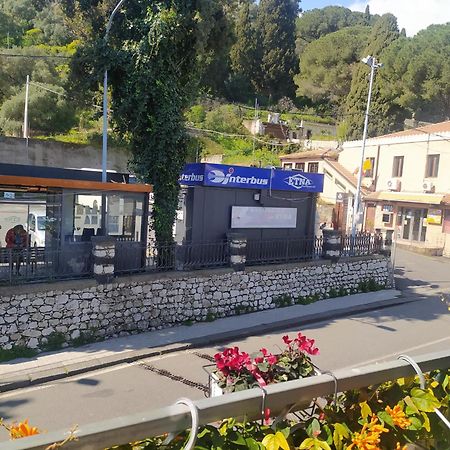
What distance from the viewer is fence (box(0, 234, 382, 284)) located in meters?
10.4

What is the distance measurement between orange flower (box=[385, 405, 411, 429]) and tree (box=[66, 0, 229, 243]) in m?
12.0

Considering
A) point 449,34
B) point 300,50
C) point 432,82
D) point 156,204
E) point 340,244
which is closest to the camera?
point 156,204

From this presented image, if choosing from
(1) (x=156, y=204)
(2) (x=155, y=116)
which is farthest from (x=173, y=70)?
(1) (x=156, y=204)

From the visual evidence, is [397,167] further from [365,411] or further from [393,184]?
[365,411]

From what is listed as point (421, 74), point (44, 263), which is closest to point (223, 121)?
point (421, 74)

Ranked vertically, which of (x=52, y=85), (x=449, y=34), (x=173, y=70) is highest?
(x=449, y=34)

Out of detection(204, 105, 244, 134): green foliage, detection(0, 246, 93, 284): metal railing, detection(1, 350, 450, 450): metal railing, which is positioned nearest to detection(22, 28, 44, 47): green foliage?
detection(204, 105, 244, 134): green foliage

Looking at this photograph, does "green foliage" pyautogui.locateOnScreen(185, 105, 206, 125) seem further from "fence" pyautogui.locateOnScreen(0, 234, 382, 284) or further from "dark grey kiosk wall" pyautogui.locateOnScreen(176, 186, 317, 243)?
"dark grey kiosk wall" pyautogui.locateOnScreen(176, 186, 317, 243)

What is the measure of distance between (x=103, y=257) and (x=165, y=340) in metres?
2.61

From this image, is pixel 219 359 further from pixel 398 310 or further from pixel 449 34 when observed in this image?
pixel 449 34

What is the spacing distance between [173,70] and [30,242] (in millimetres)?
6377

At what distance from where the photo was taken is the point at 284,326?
13023 millimetres

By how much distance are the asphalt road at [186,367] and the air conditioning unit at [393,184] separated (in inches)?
609

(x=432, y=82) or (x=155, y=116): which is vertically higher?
(x=432, y=82)
